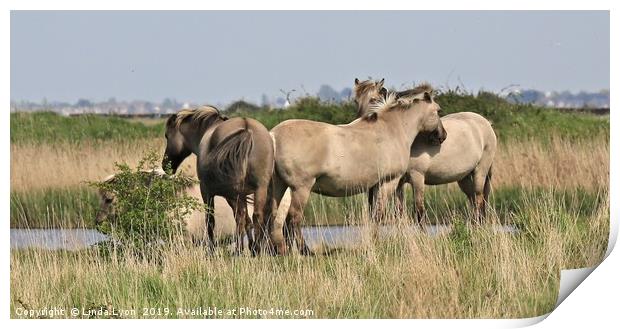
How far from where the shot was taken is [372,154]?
12.9m

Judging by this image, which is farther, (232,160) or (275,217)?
(275,217)

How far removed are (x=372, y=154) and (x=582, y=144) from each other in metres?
4.36

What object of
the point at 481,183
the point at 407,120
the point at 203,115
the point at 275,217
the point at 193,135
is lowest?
the point at 481,183

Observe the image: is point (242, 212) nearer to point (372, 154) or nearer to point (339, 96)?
point (372, 154)

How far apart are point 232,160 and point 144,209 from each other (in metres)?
1.00

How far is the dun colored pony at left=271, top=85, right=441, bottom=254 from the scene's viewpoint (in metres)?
12.4

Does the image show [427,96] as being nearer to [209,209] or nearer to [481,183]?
[481,183]

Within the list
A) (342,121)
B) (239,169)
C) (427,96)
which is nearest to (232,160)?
(239,169)

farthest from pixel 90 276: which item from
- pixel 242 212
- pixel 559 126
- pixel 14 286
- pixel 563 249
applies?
pixel 559 126

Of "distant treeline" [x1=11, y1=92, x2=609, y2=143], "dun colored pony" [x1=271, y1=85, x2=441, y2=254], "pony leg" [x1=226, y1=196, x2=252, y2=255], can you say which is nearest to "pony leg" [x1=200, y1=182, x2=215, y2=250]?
"pony leg" [x1=226, y1=196, x2=252, y2=255]

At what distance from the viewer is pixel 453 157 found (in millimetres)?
14562

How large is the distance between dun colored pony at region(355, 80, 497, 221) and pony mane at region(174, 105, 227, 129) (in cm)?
180

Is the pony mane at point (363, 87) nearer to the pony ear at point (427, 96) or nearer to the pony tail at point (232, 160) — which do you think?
the pony ear at point (427, 96)

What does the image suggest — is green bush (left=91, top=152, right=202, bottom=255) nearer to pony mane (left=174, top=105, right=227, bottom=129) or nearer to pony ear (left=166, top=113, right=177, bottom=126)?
pony mane (left=174, top=105, right=227, bottom=129)
